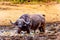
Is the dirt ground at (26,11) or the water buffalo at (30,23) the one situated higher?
the water buffalo at (30,23)

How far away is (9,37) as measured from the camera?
776cm

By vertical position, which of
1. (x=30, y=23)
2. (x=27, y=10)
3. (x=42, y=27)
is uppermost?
(x=30, y=23)

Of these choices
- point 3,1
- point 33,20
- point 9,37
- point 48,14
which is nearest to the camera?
point 9,37

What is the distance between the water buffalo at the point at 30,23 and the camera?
8023mm

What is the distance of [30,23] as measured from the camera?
26.8 ft

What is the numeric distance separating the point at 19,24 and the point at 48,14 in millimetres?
4273

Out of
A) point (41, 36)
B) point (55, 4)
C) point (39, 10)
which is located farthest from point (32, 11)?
point (41, 36)

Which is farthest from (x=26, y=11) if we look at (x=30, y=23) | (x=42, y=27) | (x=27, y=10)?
(x=30, y=23)

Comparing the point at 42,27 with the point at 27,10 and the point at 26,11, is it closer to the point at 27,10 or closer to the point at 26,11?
the point at 26,11

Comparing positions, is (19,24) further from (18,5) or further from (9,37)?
(18,5)

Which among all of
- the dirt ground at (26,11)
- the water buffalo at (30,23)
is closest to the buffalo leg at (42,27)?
the water buffalo at (30,23)

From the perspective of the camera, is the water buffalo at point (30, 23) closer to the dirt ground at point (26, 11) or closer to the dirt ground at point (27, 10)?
the dirt ground at point (26, 11)

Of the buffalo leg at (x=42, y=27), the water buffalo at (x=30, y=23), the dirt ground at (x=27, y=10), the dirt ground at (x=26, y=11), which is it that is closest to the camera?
the water buffalo at (x=30, y=23)

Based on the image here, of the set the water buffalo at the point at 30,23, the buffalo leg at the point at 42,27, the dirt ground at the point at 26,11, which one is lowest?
the dirt ground at the point at 26,11
